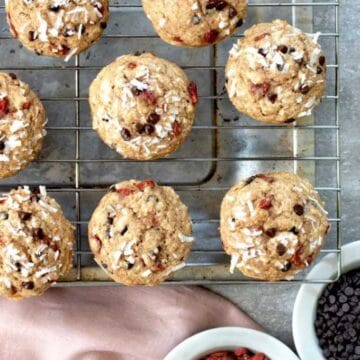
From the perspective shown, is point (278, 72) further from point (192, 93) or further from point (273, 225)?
point (273, 225)

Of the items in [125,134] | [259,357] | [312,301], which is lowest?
[259,357]

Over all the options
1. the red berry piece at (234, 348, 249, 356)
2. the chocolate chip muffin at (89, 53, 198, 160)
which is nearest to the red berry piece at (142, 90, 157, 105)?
the chocolate chip muffin at (89, 53, 198, 160)

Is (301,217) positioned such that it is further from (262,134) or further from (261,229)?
(262,134)

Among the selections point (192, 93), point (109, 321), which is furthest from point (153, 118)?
point (109, 321)

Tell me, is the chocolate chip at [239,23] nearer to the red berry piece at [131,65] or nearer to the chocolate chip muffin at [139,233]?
the red berry piece at [131,65]

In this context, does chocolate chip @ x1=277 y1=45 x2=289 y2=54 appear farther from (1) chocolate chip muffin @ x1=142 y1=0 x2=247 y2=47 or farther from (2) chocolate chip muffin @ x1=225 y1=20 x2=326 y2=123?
(1) chocolate chip muffin @ x1=142 y1=0 x2=247 y2=47
